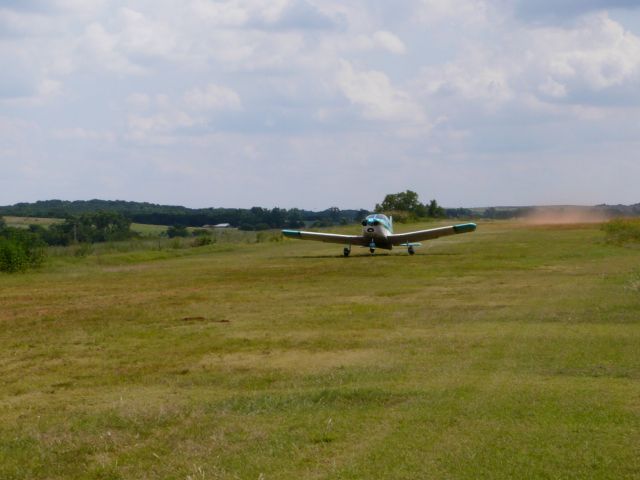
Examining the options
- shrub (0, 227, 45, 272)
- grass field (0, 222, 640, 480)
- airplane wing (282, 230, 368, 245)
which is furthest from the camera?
airplane wing (282, 230, 368, 245)

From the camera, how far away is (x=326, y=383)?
893cm

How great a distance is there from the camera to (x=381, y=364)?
32.6ft

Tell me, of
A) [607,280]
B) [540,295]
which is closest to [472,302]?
[540,295]

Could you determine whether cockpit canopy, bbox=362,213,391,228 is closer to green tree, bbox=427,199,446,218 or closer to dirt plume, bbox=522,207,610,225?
dirt plume, bbox=522,207,610,225

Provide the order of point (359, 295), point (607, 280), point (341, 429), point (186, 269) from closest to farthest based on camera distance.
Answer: point (341, 429) < point (359, 295) < point (607, 280) < point (186, 269)

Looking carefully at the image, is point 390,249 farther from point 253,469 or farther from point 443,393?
point 253,469

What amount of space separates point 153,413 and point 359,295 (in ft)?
37.2

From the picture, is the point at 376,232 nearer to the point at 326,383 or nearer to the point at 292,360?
the point at 292,360

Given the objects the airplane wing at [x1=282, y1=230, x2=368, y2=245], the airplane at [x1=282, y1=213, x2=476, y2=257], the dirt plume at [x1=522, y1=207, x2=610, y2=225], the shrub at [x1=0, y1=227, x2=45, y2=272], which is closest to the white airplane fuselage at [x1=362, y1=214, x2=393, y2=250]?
the airplane at [x1=282, y1=213, x2=476, y2=257]

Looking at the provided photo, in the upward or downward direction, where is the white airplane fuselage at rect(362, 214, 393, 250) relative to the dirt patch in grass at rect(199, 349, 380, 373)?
upward

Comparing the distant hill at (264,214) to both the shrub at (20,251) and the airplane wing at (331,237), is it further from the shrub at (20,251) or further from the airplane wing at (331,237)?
the shrub at (20,251)

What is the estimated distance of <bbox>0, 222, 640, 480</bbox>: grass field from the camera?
617cm

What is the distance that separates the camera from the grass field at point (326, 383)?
617 cm

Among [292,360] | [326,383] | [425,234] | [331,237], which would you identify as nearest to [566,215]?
[425,234]
